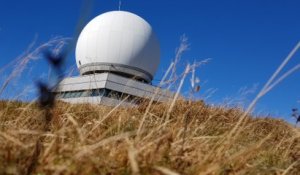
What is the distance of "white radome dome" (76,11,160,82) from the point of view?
39.1 metres

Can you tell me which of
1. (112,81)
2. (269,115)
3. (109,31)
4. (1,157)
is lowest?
(1,157)

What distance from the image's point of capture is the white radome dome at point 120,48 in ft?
128

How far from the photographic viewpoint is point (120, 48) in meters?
39.1

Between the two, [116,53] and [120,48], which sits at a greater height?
[120,48]

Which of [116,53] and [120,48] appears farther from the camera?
[120,48]

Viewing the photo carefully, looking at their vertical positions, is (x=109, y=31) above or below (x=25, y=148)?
above

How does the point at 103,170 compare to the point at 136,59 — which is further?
the point at 136,59

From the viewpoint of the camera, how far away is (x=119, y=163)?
71.8 inches

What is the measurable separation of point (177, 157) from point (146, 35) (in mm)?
39967

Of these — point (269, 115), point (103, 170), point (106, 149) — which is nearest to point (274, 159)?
point (106, 149)

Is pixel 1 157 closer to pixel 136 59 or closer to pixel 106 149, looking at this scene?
pixel 106 149

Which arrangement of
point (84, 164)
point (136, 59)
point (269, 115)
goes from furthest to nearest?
point (136, 59)
point (269, 115)
point (84, 164)

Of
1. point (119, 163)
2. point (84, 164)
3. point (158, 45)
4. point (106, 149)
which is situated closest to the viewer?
point (84, 164)

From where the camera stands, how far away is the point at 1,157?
5.39 ft
